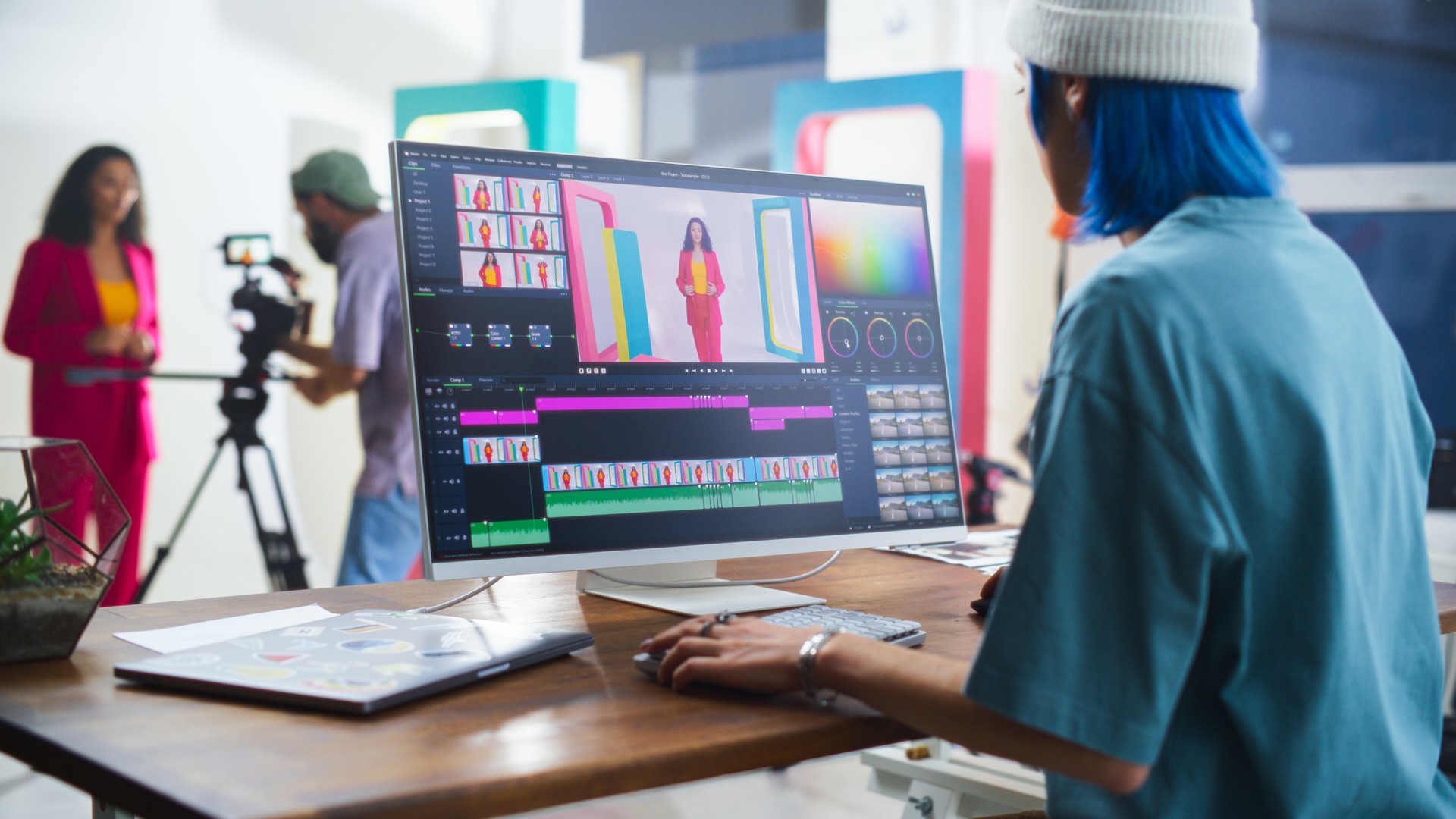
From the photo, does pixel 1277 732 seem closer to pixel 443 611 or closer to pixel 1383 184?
pixel 443 611

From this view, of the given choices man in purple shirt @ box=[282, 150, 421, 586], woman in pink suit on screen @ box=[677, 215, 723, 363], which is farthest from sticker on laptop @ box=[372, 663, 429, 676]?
man in purple shirt @ box=[282, 150, 421, 586]

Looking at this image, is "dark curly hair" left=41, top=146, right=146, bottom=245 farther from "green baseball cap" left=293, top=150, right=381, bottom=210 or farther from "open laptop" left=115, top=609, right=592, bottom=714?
"open laptop" left=115, top=609, right=592, bottom=714

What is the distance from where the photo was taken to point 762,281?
54.2 inches

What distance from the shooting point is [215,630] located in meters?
1.14

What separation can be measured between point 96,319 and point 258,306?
0.61m

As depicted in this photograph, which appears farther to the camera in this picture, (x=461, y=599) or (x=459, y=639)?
(x=461, y=599)

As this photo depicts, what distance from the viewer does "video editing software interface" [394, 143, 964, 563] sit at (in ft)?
3.92

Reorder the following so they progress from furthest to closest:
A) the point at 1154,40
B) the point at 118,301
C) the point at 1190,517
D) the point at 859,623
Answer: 1. the point at 118,301
2. the point at 859,623
3. the point at 1154,40
4. the point at 1190,517

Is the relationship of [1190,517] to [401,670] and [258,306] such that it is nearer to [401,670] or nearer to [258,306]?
[401,670]

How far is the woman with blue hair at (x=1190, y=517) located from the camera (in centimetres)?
79

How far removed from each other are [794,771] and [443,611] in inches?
78.4

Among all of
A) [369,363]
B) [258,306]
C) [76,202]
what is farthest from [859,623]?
[76,202]

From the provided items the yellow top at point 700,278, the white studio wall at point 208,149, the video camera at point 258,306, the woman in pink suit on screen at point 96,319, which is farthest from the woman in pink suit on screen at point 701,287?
the white studio wall at point 208,149

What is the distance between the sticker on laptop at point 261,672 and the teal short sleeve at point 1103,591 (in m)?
0.52
